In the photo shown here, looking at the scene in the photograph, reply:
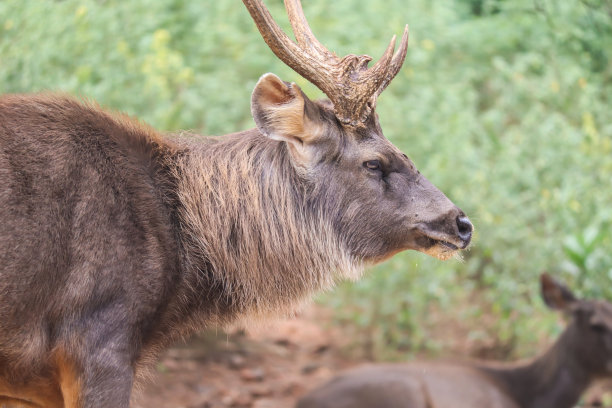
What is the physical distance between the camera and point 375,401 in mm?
6965

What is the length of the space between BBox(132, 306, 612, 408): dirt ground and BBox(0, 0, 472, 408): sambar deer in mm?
2787

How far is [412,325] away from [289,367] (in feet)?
4.59

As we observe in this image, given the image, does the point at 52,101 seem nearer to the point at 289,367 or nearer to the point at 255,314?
the point at 255,314

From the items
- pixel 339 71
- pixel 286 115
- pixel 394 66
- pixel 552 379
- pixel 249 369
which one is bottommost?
pixel 249 369

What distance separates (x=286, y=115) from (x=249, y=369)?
469 centimetres

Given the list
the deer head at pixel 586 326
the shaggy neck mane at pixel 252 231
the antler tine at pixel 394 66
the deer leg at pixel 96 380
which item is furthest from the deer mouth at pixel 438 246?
the deer head at pixel 586 326

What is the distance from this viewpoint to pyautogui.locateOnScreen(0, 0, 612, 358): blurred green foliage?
739 centimetres

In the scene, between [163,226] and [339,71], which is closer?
[163,226]

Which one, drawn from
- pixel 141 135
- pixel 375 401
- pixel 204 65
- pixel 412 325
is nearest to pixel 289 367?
pixel 412 325

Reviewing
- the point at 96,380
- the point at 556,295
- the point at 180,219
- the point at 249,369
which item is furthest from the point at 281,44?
the point at 249,369

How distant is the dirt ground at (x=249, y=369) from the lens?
782 centimetres

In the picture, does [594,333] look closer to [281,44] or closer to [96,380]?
[281,44]

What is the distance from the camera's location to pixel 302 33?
16.0ft

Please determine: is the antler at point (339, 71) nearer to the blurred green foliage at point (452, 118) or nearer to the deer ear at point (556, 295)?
the blurred green foliage at point (452, 118)
